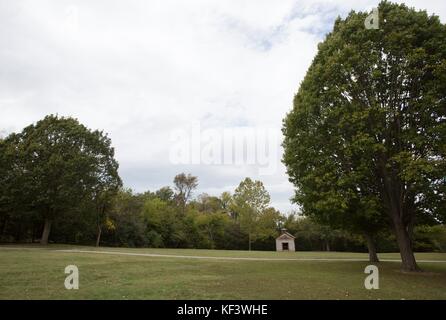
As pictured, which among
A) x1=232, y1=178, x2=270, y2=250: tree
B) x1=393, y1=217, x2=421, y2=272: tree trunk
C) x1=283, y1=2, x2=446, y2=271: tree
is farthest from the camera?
x1=232, y1=178, x2=270, y2=250: tree

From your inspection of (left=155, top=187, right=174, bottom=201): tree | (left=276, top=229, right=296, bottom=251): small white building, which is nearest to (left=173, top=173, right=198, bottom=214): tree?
(left=155, top=187, right=174, bottom=201): tree

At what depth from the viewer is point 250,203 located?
6662 centimetres

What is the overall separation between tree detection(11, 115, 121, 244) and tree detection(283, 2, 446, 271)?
28.9m

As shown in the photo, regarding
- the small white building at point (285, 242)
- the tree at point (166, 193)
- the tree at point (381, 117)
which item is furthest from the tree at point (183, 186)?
the tree at point (381, 117)

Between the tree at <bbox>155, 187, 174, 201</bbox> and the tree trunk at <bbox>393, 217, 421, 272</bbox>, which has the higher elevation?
the tree at <bbox>155, 187, 174, 201</bbox>

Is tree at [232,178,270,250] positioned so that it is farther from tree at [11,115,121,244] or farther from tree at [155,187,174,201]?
tree at [11,115,121,244]

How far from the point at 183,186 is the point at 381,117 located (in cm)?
6977

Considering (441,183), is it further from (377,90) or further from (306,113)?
(306,113)

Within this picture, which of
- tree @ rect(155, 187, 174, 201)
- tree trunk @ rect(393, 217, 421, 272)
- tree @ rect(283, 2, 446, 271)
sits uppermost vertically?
tree @ rect(155, 187, 174, 201)

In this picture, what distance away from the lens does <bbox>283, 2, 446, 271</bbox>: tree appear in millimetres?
16547

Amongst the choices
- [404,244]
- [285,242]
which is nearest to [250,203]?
[285,242]

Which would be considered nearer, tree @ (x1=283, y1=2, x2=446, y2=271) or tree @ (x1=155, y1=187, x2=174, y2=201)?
tree @ (x1=283, y1=2, x2=446, y2=271)

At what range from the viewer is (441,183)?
16703 millimetres
